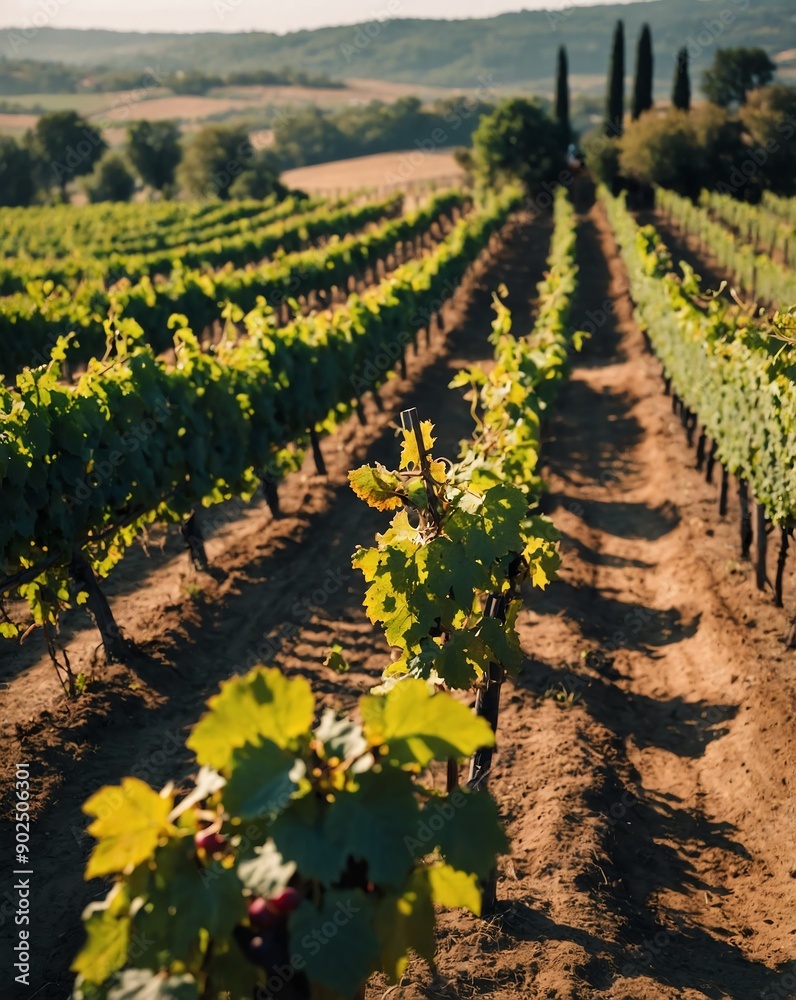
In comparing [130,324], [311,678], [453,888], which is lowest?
[311,678]

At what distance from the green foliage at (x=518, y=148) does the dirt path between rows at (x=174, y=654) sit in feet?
134

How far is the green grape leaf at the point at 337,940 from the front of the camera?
2348mm

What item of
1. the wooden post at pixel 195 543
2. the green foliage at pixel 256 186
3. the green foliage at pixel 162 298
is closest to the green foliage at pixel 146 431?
the wooden post at pixel 195 543

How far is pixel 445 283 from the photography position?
21.8m

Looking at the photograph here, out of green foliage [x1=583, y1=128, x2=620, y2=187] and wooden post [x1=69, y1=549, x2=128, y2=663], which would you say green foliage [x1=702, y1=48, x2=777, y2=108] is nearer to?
green foliage [x1=583, y1=128, x2=620, y2=187]

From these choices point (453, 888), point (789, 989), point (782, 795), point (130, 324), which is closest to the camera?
point (453, 888)

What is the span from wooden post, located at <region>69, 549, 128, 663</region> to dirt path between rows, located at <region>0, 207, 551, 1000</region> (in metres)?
0.16

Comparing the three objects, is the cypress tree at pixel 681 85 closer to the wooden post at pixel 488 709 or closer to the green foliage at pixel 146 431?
the green foliage at pixel 146 431

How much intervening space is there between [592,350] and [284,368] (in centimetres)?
1186

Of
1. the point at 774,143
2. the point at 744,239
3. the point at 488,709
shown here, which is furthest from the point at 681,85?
the point at 488,709

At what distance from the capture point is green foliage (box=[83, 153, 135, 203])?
231 ft

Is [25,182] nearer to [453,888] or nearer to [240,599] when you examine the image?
[240,599]

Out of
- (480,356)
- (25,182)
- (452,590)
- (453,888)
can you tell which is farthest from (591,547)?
(25,182)

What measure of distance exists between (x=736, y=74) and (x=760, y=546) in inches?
2887
